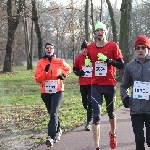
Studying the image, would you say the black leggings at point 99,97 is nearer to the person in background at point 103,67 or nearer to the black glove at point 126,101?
the person in background at point 103,67

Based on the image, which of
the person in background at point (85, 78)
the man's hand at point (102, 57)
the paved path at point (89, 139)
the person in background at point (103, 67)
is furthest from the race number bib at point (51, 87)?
the person in background at point (85, 78)

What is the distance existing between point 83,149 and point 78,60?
2487 millimetres

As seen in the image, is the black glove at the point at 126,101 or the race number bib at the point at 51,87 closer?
the black glove at the point at 126,101

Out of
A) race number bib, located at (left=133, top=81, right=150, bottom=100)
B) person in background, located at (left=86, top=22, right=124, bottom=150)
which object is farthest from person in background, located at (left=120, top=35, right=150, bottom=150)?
person in background, located at (left=86, top=22, right=124, bottom=150)

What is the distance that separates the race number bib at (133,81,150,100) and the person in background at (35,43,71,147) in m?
1.96

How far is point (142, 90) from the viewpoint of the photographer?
5.27m

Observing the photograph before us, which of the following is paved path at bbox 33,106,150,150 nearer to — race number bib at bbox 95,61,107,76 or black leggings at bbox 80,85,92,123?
black leggings at bbox 80,85,92,123

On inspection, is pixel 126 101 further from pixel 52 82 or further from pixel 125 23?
pixel 125 23

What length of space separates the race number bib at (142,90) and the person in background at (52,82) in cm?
196

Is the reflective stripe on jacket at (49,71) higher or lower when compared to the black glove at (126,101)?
higher

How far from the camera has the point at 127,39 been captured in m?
19.7

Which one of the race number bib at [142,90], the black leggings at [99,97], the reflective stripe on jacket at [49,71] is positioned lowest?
the black leggings at [99,97]

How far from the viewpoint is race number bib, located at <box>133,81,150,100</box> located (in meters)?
5.29

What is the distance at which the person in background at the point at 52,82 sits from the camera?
6875mm
